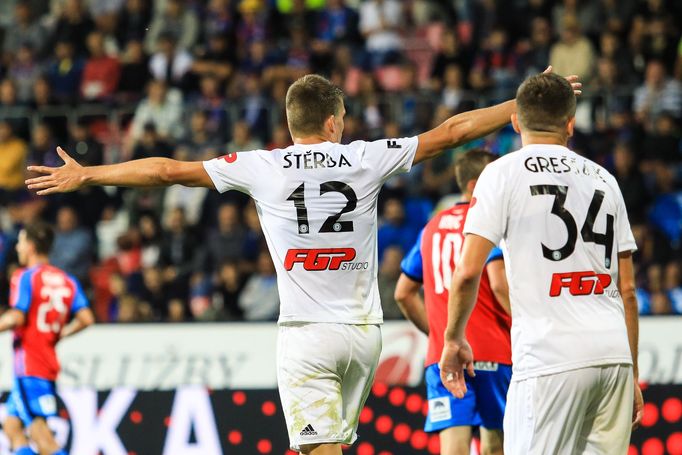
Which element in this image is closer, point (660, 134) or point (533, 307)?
point (533, 307)

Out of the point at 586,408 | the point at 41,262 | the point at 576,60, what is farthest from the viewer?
the point at 576,60

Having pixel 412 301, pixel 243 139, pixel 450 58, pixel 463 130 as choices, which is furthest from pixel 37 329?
pixel 450 58

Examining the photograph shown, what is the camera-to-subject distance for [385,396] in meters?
8.80

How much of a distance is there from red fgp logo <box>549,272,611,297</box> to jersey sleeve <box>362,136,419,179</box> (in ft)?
3.59

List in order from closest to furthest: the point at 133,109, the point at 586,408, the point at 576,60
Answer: the point at 586,408
the point at 576,60
the point at 133,109

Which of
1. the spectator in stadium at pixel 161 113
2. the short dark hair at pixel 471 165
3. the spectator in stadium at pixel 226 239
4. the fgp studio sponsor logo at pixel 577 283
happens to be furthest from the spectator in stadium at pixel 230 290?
the fgp studio sponsor logo at pixel 577 283

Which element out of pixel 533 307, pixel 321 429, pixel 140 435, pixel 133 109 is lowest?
pixel 140 435

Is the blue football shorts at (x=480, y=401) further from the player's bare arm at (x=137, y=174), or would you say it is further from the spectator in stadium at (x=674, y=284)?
the spectator in stadium at (x=674, y=284)

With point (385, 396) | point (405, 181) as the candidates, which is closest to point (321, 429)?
point (385, 396)

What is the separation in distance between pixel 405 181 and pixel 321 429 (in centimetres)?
915

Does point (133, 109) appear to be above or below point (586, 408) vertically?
above

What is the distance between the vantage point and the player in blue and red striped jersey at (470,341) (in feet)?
22.5

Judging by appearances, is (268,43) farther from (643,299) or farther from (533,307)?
(533,307)

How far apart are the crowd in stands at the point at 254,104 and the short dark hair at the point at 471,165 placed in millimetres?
5492
